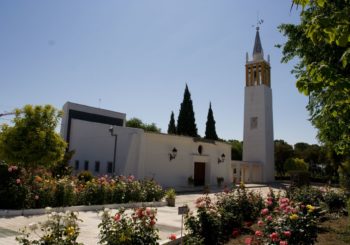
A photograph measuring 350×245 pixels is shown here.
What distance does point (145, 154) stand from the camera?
2269 centimetres

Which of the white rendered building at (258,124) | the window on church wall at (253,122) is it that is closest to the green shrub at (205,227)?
the white rendered building at (258,124)

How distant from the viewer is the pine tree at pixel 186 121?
42.6 metres

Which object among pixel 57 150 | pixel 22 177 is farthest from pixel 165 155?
pixel 22 177

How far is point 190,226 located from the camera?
7.01 meters

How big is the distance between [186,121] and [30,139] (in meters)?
30.9

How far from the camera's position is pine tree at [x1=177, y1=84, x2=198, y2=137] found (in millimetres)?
42594

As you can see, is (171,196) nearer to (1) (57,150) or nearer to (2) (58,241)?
(1) (57,150)

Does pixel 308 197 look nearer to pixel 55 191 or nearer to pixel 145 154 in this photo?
pixel 55 191

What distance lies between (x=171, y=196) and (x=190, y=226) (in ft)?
25.6

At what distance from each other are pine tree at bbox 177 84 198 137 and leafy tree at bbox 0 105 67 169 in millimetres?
29621

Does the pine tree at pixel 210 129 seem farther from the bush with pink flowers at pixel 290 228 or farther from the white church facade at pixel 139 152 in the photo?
the bush with pink flowers at pixel 290 228

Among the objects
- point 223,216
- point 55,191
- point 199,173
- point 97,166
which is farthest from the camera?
point 199,173

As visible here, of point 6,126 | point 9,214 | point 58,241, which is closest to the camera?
point 58,241

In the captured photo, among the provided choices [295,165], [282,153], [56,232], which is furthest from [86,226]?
[282,153]
